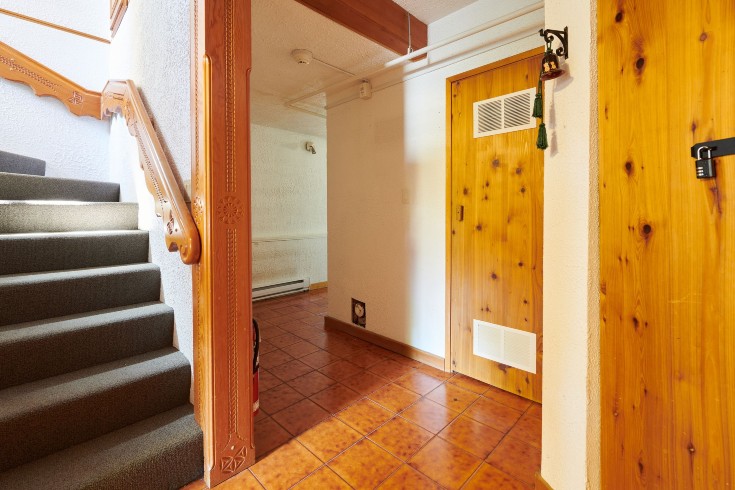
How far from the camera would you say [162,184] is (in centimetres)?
145

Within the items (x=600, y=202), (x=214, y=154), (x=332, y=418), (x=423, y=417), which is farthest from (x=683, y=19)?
(x=332, y=418)

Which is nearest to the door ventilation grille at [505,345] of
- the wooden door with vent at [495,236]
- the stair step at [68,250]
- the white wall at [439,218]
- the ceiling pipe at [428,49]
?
the wooden door with vent at [495,236]

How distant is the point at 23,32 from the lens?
2.68 meters

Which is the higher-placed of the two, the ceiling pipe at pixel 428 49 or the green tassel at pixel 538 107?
the ceiling pipe at pixel 428 49

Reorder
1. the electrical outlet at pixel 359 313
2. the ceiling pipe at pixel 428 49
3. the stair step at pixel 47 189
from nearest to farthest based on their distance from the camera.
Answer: the ceiling pipe at pixel 428 49
the stair step at pixel 47 189
the electrical outlet at pixel 359 313

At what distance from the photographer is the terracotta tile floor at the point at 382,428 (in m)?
1.38

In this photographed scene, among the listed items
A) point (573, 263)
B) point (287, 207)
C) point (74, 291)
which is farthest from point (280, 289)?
point (573, 263)

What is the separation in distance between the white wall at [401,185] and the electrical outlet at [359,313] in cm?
7

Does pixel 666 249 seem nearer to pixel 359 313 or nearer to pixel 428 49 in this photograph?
pixel 428 49

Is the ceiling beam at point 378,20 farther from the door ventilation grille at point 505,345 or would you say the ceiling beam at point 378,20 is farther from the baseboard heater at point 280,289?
the baseboard heater at point 280,289

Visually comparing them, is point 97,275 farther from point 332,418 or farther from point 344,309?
point 344,309

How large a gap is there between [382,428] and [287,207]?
348 centimetres

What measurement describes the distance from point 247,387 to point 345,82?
8.03 ft

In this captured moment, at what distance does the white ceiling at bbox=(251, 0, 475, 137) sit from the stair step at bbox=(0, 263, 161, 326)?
1.69m
